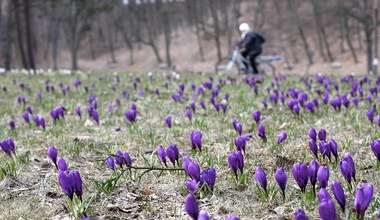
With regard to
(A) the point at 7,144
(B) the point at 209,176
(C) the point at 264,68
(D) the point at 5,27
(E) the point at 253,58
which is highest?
(D) the point at 5,27

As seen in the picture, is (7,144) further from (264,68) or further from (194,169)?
(264,68)

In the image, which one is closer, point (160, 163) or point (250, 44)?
point (160, 163)

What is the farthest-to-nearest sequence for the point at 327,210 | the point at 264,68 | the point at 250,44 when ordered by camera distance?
the point at 264,68
the point at 250,44
the point at 327,210

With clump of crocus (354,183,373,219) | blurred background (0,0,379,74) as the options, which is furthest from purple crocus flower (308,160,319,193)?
blurred background (0,0,379,74)

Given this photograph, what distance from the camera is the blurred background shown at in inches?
1326

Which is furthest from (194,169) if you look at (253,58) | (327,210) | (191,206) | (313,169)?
(253,58)

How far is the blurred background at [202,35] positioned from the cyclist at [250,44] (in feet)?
30.9

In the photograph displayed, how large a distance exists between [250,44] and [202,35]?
4131cm

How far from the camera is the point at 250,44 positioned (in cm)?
1339

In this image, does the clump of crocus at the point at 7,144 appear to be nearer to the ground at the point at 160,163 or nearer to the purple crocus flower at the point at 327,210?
the ground at the point at 160,163

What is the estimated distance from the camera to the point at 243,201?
9.12 ft

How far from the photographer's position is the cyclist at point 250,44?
13.3 meters

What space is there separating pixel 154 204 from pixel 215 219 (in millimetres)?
436

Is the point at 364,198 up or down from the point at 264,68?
up
